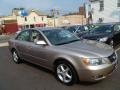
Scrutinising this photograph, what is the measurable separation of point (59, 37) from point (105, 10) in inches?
884

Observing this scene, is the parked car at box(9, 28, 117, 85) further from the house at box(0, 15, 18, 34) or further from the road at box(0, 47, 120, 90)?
the house at box(0, 15, 18, 34)

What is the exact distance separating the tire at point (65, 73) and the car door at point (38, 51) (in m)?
0.53

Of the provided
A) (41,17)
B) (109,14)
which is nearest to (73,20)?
(41,17)

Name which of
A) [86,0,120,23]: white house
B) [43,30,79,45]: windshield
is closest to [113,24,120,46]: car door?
[43,30,79,45]: windshield

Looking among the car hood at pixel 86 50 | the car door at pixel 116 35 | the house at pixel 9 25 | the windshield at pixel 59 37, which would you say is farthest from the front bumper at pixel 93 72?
the house at pixel 9 25

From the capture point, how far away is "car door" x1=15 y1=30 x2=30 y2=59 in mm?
7358

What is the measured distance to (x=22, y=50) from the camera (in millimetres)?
7684

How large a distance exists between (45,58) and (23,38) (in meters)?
2.06

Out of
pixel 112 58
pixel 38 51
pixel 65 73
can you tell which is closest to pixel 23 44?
pixel 38 51

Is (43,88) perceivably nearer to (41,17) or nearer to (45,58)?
(45,58)

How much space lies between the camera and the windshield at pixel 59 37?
6.30 m

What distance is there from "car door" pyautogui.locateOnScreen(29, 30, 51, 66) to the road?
1.56 feet

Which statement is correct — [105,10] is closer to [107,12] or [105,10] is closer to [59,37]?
[107,12]

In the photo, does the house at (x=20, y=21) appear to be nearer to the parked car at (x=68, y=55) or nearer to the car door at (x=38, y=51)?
the car door at (x=38, y=51)
